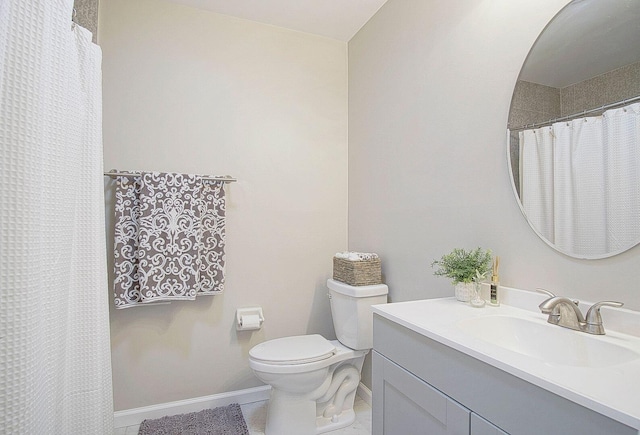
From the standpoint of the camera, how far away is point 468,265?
127cm

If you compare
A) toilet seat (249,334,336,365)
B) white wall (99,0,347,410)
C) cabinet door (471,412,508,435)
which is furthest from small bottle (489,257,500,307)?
white wall (99,0,347,410)

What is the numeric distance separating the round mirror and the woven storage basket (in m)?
0.91

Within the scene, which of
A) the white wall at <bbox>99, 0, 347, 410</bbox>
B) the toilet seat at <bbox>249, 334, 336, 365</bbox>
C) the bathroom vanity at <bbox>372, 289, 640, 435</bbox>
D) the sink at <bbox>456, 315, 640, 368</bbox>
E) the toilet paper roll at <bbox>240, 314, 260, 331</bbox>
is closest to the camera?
the bathroom vanity at <bbox>372, 289, 640, 435</bbox>

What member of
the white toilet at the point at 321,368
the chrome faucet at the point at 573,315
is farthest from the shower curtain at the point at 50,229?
the chrome faucet at the point at 573,315

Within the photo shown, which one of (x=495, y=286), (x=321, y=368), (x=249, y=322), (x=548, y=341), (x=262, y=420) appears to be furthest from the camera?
(x=249, y=322)

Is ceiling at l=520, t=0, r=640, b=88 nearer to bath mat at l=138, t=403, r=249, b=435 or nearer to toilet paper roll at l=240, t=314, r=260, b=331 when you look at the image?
toilet paper roll at l=240, t=314, r=260, b=331

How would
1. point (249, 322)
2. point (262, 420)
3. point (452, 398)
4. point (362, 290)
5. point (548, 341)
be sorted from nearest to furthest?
1. point (452, 398)
2. point (548, 341)
3. point (362, 290)
4. point (262, 420)
5. point (249, 322)

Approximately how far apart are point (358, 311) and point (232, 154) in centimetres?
128

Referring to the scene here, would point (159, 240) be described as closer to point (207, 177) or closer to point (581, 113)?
point (207, 177)

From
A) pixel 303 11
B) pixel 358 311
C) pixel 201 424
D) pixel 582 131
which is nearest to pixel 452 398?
pixel 582 131

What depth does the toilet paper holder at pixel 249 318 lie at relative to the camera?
6.74ft

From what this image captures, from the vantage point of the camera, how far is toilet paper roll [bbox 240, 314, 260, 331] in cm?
205

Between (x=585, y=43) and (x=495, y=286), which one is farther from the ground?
(x=585, y=43)

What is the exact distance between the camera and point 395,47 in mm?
1914
